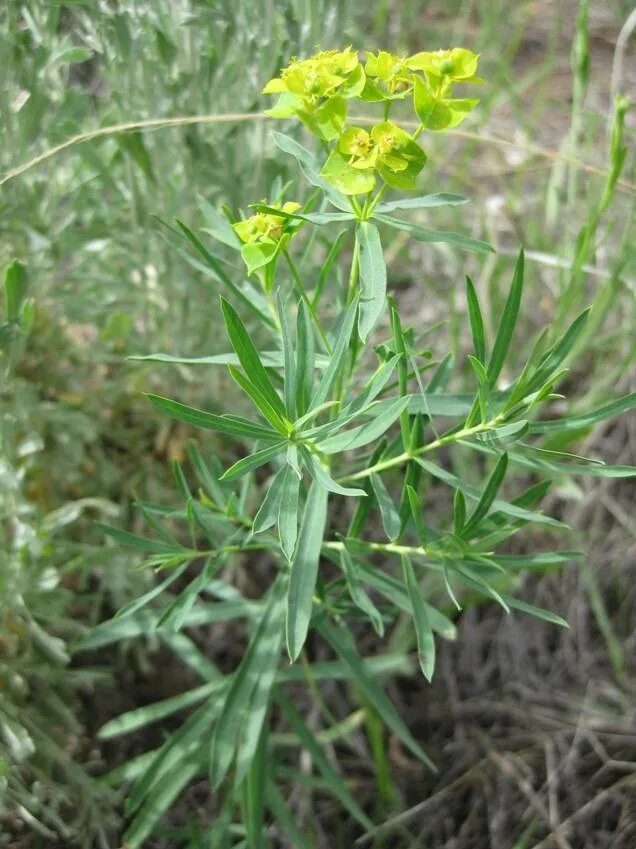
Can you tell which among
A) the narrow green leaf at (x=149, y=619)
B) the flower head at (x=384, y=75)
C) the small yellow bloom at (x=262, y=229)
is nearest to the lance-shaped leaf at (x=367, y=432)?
the small yellow bloom at (x=262, y=229)

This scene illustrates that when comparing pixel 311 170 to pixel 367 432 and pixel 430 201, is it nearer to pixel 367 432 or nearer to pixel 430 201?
pixel 430 201

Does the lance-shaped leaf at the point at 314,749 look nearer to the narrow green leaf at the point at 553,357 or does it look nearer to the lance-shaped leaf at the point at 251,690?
the lance-shaped leaf at the point at 251,690

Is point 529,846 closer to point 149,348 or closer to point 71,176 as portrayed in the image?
point 149,348

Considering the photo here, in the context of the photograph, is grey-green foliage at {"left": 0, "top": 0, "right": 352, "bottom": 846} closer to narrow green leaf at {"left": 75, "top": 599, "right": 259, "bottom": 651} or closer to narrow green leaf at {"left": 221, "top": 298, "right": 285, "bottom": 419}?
narrow green leaf at {"left": 75, "top": 599, "right": 259, "bottom": 651}

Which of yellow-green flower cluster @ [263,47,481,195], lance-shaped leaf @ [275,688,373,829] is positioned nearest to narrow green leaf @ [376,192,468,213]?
yellow-green flower cluster @ [263,47,481,195]

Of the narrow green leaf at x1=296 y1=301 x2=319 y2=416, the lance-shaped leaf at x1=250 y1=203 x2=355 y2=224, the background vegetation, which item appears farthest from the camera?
the background vegetation

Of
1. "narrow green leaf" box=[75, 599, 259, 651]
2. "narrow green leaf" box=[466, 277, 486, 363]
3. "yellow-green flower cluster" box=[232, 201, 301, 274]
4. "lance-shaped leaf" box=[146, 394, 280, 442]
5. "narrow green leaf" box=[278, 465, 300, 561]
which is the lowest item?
"narrow green leaf" box=[75, 599, 259, 651]

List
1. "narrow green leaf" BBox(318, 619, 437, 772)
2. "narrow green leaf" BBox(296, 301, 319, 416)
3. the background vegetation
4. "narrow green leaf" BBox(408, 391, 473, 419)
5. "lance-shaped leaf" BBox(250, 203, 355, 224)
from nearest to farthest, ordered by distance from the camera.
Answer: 1. "lance-shaped leaf" BBox(250, 203, 355, 224)
2. "narrow green leaf" BBox(296, 301, 319, 416)
3. "narrow green leaf" BBox(408, 391, 473, 419)
4. "narrow green leaf" BBox(318, 619, 437, 772)
5. the background vegetation

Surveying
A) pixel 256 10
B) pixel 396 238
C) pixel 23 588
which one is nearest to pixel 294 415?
pixel 23 588
